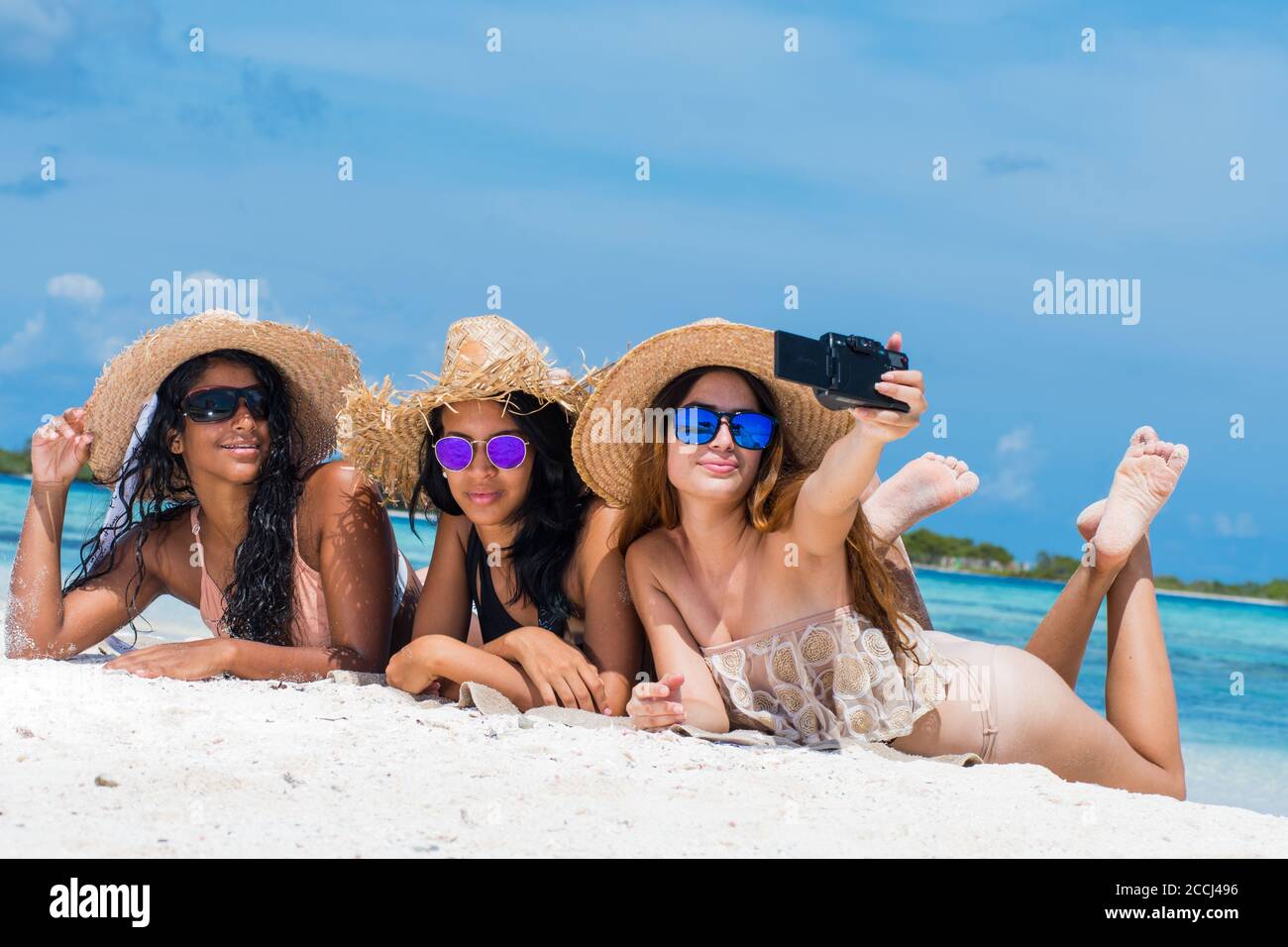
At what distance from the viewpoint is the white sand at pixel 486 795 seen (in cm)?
330

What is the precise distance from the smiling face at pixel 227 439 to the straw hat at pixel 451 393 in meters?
0.45

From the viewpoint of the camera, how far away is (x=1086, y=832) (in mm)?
3648

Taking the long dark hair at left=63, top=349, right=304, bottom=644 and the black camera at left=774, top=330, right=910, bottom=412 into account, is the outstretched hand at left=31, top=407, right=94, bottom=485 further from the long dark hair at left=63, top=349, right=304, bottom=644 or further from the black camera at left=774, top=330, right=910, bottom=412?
the black camera at left=774, top=330, right=910, bottom=412

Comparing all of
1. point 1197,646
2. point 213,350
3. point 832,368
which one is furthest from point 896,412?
point 1197,646

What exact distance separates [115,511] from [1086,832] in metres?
4.53

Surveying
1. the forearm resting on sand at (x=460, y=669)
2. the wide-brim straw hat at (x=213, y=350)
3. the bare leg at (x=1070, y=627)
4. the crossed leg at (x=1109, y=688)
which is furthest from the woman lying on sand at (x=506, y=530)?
the bare leg at (x=1070, y=627)

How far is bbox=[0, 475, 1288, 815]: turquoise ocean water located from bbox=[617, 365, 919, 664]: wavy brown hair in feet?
9.69

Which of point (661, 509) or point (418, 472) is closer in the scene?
point (661, 509)

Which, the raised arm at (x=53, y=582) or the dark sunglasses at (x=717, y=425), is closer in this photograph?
the dark sunglasses at (x=717, y=425)

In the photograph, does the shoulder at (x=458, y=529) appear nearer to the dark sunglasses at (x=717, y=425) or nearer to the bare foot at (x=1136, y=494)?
the dark sunglasses at (x=717, y=425)

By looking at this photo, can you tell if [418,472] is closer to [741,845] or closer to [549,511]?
[549,511]

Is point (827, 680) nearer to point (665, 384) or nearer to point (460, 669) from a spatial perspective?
point (665, 384)

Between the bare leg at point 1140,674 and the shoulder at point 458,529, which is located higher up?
the shoulder at point 458,529
